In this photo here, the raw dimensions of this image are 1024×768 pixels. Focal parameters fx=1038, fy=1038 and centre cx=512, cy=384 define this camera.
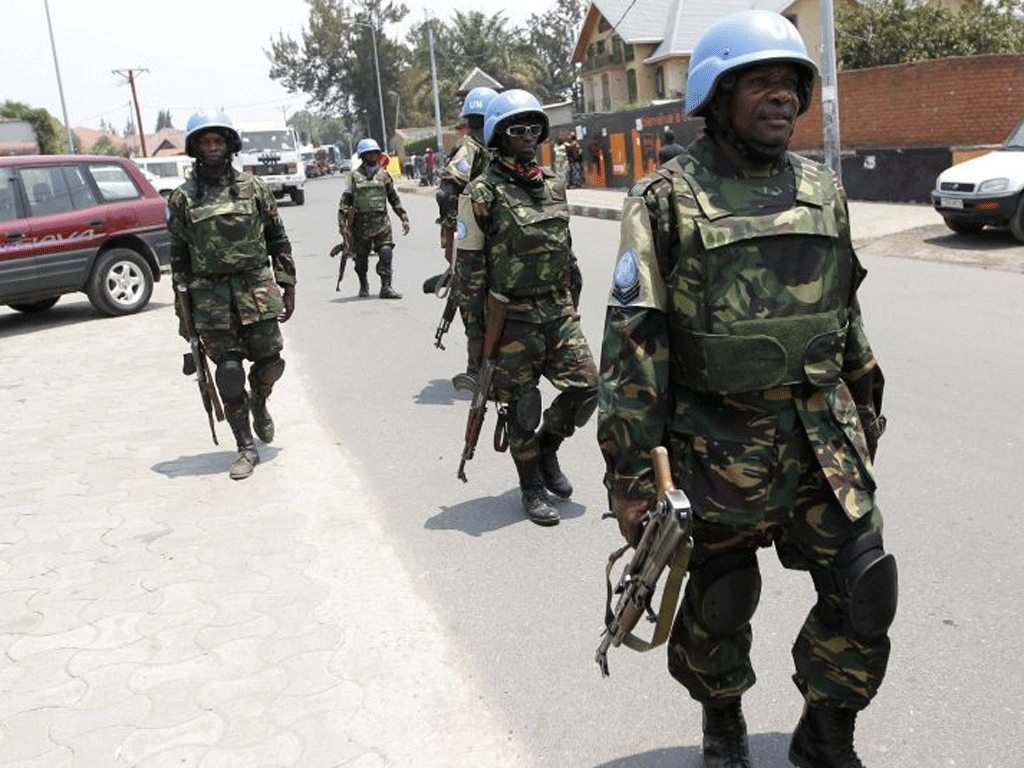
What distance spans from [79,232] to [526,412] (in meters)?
8.22

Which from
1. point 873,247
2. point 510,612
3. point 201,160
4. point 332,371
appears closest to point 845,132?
point 873,247

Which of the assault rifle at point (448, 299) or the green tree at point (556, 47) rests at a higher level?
the green tree at point (556, 47)

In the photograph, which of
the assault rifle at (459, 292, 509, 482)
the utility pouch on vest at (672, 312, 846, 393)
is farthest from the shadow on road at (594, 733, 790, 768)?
the assault rifle at (459, 292, 509, 482)

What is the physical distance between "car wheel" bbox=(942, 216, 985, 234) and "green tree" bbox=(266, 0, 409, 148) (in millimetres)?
68134

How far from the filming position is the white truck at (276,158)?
31609 millimetres

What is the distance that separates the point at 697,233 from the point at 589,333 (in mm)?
6137

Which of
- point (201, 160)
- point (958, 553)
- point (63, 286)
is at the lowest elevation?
point (958, 553)

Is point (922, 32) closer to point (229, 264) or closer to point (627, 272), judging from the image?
point (229, 264)

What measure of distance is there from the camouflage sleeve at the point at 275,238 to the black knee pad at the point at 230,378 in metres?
0.54

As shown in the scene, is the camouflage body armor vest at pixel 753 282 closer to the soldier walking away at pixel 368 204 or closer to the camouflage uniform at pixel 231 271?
the camouflage uniform at pixel 231 271

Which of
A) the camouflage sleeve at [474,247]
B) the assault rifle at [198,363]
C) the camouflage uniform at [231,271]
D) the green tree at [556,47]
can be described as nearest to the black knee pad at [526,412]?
the camouflage sleeve at [474,247]

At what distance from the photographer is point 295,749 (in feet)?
9.56

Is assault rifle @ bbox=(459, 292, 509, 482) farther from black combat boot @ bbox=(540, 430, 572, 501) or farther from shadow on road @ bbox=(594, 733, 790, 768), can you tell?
shadow on road @ bbox=(594, 733, 790, 768)

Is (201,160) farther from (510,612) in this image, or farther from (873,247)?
(873,247)
